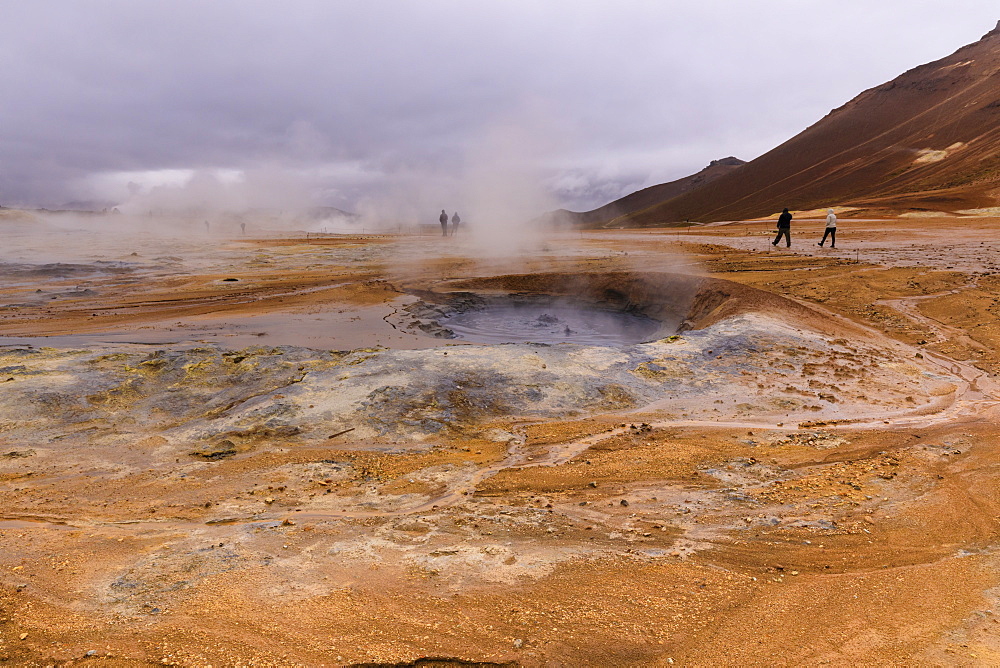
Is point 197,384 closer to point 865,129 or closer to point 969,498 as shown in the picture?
point 969,498

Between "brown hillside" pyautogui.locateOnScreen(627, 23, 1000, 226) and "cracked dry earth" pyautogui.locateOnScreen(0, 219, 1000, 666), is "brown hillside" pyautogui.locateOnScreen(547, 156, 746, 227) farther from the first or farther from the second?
"cracked dry earth" pyautogui.locateOnScreen(0, 219, 1000, 666)

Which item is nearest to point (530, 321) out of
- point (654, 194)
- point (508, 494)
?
point (508, 494)

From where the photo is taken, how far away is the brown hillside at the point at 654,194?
369 ft

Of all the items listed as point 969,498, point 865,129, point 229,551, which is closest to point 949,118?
point 865,129

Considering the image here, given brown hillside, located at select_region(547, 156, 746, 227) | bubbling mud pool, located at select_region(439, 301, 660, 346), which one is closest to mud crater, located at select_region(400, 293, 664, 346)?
bubbling mud pool, located at select_region(439, 301, 660, 346)

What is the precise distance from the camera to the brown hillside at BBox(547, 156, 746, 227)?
112562 millimetres

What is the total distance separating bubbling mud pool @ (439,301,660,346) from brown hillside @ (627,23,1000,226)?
81.0 feet

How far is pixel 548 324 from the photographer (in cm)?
1286

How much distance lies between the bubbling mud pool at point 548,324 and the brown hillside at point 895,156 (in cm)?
2468

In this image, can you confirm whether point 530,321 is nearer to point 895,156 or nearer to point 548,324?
point 548,324

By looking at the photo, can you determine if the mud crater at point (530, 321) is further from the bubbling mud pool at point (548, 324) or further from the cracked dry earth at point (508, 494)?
the cracked dry earth at point (508, 494)

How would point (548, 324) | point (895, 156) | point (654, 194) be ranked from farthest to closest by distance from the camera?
point (654, 194) → point (895, 156) → point (548, 324)

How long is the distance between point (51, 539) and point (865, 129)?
7982 cm

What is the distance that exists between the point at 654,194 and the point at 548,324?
11709 cm
